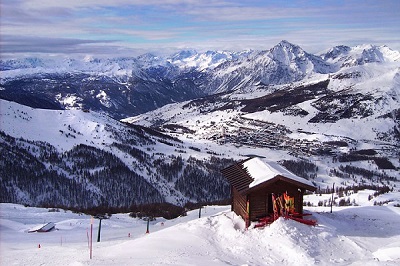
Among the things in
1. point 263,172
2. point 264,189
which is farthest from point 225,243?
point 263,172

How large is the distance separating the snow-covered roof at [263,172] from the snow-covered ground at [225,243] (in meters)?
2.87

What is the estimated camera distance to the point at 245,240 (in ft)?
82.3

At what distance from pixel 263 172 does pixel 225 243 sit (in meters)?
6.46

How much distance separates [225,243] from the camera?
24.8 metres

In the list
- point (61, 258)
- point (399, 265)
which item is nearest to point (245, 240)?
point (399, 265)

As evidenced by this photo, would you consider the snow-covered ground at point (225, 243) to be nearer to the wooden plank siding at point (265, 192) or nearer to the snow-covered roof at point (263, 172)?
the wooden plank siding at point (265, 192)

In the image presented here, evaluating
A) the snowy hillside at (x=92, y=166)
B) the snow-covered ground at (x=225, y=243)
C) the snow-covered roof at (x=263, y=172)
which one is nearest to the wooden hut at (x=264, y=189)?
the snow-covered roof at (x=263, y=172)

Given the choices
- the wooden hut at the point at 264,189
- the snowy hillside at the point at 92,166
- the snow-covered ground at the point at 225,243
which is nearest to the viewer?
the snow-covered ground at the point at 225,243

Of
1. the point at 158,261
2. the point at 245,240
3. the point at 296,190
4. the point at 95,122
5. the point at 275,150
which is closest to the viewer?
the point at 158,261

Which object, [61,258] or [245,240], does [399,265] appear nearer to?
[245,240]

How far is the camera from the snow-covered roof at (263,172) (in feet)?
92.3

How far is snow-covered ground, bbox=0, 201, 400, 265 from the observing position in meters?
20.7

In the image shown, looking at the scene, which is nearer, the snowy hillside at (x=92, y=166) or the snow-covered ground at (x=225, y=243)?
the snow-covered ground at (x=225, y=243)

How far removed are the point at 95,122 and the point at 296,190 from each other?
14833 centimetres
